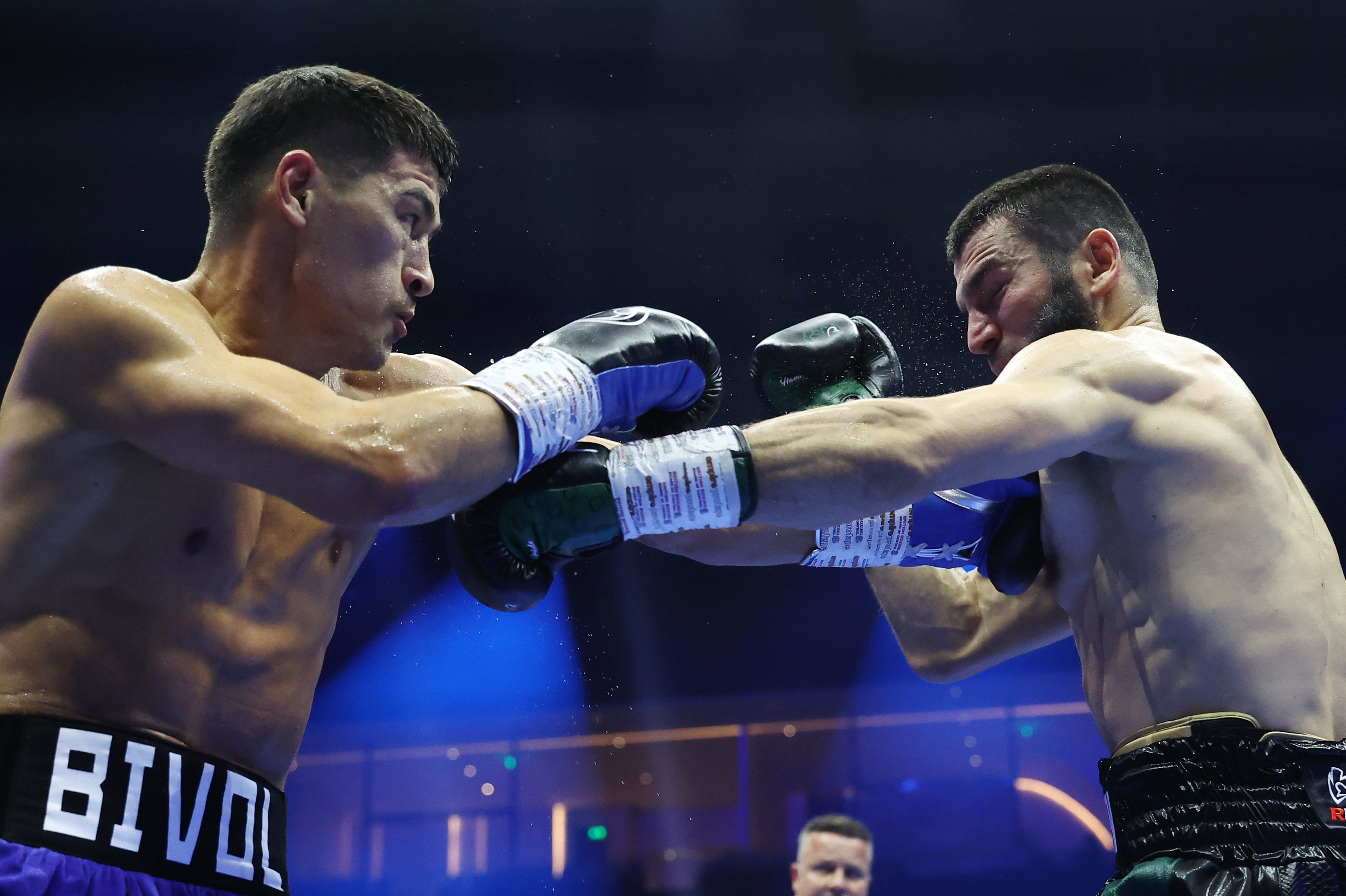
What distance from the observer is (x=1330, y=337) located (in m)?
5.91

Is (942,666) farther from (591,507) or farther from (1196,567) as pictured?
(591,507)

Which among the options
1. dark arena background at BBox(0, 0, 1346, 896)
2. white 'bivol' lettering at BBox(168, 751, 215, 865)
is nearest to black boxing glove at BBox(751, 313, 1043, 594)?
white 'bivol' lettering at BBox(168, 751, 215, 865)

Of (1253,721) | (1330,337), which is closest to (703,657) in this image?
(1330,337)

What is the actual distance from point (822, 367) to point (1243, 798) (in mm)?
1160

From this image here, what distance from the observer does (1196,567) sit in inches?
72.5

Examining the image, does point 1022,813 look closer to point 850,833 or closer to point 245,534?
point 850,833

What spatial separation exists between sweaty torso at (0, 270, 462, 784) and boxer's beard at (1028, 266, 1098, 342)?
5.56ft

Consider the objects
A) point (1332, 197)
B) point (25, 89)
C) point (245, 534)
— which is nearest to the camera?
point (245, 534)

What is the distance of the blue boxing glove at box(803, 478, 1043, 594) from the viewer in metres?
2.15

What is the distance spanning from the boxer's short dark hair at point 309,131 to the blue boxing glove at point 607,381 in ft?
1.46

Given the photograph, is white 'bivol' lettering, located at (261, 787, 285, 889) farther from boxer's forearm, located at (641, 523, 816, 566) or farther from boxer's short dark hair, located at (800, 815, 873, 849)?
boxer's short dark hair, located at (800, 815, 873, 849)

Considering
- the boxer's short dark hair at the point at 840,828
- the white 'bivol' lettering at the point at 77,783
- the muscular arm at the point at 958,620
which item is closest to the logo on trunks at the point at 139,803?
the white 'bivol' lettering at the point at 77,783

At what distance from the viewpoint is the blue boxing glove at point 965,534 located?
84.8 inches

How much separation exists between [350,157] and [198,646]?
0.88 metres
